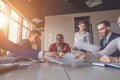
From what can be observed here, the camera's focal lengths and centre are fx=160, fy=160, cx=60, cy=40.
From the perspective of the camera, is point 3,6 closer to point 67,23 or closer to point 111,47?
point 67,23

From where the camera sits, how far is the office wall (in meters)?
5.48

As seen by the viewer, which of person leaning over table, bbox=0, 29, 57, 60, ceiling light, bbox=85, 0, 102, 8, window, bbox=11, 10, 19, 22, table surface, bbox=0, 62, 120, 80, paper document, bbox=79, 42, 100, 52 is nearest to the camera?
table surface, bbox=0, 62, 120, 80

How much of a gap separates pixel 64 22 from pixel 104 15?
4.67 ft

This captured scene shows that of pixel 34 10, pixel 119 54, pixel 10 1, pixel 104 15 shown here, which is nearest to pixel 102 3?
pixel 104 15

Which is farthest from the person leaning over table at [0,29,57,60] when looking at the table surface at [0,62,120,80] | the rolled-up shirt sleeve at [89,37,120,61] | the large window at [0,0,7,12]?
the large window at [0,0,7,12]

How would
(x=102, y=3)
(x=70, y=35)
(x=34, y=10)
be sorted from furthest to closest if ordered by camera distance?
(x=34, y=10)
(x=70, y=35)
(x=102, y=3)

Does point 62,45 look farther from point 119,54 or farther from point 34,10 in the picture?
point 34,10

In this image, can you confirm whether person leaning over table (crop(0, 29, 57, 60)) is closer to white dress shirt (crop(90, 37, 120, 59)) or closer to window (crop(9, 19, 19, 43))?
white dress shirt (crop(90, 37, 120, 59))

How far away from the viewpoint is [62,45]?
2.75 metres

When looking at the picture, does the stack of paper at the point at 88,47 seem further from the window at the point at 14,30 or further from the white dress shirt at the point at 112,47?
the window at the point at 14,30

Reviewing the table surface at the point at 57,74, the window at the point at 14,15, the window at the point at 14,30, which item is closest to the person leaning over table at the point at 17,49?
the table surface at the point at 57,74

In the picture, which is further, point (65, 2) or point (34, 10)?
point (34, 10)

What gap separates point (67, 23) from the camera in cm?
578

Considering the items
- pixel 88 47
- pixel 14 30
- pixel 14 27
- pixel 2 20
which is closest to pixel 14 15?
pixel 14 27
